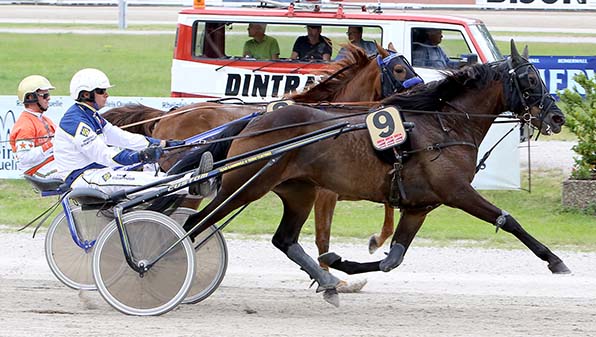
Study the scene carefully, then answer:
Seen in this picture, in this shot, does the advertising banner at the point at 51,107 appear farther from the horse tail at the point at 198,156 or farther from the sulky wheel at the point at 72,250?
the horse tail at the point at 198,156

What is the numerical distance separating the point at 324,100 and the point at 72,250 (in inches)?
85.9

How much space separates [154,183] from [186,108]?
191cm

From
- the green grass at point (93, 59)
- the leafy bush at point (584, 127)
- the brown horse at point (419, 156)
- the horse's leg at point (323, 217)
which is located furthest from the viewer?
the green grass at point (93, 59)

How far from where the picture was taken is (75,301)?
285 inches

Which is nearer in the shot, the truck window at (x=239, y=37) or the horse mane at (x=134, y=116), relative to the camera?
the horse mane at (x=134, y=116)

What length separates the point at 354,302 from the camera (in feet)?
24.5

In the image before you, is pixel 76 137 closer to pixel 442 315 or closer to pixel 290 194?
pixel 290 194

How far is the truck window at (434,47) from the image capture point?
11.9m

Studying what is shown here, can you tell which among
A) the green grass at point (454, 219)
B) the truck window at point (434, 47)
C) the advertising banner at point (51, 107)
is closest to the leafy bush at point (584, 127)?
the green grass at point (454, 219)

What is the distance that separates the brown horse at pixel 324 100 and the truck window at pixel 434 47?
12.4ft

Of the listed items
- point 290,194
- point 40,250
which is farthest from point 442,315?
point 40,250

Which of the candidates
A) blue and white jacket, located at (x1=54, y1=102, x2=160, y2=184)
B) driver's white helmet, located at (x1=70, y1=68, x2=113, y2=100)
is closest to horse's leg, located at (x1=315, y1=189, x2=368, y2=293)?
blue and white jacket, located at (x1=54, y1=102, x2=160, y2=184)

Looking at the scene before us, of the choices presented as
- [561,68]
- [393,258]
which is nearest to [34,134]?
[393,258]

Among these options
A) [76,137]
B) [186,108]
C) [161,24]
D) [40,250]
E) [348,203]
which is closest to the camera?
[76,137]
